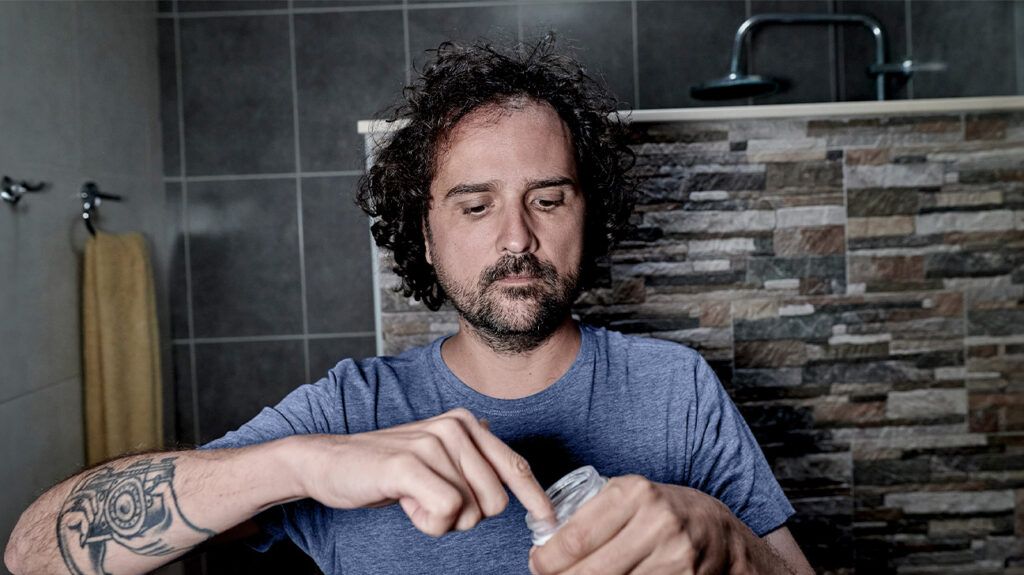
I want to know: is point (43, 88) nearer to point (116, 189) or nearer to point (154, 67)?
point (116, 189)

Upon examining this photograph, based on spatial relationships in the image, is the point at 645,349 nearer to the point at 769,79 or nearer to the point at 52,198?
the point at 52,198

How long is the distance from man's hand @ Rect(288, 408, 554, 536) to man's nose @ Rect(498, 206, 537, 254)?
0.38 m

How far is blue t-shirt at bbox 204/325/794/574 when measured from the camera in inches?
40.6

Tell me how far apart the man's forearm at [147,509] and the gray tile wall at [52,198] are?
0.79 metres

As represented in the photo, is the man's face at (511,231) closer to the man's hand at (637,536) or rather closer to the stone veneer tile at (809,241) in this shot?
the man's hand at (637,536)

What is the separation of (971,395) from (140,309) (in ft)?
6.34

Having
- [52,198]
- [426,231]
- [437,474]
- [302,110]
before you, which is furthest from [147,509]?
[302,110]

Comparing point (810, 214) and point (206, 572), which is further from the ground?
point (810, 214)

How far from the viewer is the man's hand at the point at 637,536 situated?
2.17 feet

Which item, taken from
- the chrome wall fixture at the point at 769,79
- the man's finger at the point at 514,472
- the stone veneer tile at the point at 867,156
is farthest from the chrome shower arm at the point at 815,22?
the man's finger at the point at 514,472

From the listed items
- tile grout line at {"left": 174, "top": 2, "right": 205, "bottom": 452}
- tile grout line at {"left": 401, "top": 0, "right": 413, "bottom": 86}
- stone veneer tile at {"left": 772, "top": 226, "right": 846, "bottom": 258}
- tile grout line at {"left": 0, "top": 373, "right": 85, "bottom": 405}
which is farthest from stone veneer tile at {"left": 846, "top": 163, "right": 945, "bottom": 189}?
tile grout line at {"left": 174, "top": 2, "right": 205, "bottom": 452}

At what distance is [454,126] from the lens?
1.25 metres

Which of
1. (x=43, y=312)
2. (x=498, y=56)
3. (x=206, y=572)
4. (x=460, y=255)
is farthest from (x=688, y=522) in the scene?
(x=206, y=572)

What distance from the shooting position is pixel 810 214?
171 cm
